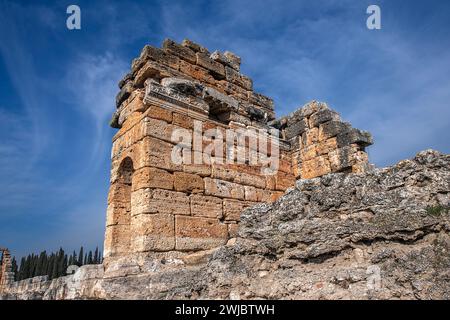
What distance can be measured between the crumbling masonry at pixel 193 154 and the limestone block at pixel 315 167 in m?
0.03

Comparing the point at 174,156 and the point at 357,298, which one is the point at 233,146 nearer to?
the point at 174,156

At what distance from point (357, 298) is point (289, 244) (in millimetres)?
980

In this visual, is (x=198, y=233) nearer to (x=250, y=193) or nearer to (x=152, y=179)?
(x=152, y=179)

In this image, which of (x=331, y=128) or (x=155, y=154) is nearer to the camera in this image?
(x=155, y=154)

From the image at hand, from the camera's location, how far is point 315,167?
356 inches

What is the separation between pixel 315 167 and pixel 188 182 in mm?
3961

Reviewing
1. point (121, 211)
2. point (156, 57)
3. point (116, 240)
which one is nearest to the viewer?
point (116, 240)

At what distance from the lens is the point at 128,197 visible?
7141 mm

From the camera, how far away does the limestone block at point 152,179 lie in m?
5.92

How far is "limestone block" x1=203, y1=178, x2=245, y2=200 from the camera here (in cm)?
680

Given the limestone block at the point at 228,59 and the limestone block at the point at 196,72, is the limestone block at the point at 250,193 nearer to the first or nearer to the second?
the limestone block at the point at 196,72

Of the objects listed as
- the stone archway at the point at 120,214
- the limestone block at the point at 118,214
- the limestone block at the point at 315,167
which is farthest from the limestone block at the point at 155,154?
the limestone block at the point at 315,167

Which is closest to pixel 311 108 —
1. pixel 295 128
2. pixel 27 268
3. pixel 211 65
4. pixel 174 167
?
pixel 295 128

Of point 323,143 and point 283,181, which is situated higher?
point 323,143
